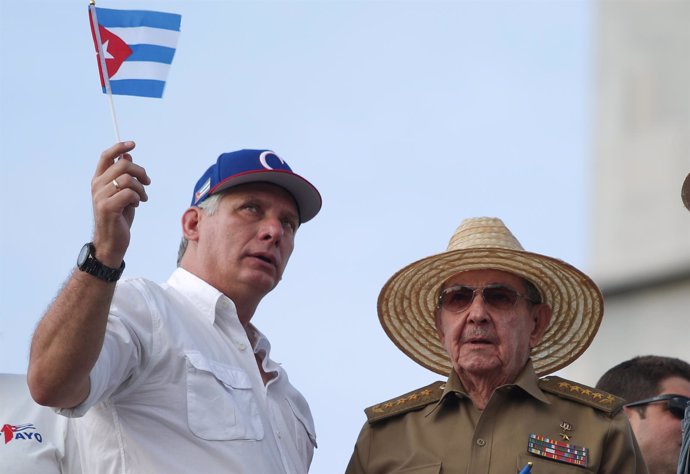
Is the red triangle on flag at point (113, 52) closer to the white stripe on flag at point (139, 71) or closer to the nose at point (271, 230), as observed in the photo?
the white stripe on flag at point (139, 71)

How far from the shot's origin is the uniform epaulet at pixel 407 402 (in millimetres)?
6602

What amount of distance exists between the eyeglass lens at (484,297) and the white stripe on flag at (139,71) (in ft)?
5.17

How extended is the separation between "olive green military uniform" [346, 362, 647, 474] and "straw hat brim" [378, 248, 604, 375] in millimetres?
451

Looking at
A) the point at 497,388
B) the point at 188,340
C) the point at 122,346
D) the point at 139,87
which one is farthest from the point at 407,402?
the point at 139,87

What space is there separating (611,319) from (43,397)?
9385 millimetres

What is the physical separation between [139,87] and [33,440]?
151cm

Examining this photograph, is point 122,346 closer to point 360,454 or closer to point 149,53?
point 149,53

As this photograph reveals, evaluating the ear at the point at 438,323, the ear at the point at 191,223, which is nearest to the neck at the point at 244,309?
the ear at the point at 191,223

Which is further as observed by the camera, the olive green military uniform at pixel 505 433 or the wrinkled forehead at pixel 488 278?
the wrinkled forehead at pixel 488 278

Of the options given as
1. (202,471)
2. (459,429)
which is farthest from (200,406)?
(459,429)

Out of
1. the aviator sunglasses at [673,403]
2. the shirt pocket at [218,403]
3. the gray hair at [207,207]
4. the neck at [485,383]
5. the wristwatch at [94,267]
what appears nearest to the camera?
the wristwatch at [94,267]

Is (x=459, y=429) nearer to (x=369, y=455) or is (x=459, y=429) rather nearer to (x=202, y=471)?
(x=369, y=455)

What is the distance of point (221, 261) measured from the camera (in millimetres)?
6625

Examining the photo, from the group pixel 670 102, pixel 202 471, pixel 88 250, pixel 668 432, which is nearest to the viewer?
pixel 88 250
